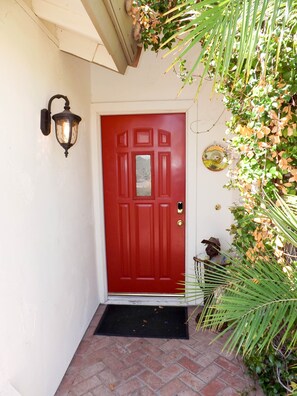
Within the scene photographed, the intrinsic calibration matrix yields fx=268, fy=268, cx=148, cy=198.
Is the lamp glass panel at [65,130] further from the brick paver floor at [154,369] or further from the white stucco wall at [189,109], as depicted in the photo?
the brick paver floor at [154,369]

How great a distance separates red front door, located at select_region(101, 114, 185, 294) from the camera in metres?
2.66

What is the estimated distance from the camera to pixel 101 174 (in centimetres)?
273

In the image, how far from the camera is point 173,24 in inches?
71.0

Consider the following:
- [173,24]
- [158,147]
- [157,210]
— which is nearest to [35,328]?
[157,210]

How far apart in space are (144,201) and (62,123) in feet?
4.39

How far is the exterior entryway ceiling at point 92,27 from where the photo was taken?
4.47 feet

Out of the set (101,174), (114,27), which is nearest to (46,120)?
(114,27)

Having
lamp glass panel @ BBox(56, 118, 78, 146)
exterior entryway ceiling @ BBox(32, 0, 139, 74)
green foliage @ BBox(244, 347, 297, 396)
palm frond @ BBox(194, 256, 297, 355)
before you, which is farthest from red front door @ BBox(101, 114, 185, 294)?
palm frond @ BBox(194, 256, 297, 355)

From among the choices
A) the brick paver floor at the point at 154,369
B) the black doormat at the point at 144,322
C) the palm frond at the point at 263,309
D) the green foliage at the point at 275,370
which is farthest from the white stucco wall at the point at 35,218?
the green foliage at the point at 275,370

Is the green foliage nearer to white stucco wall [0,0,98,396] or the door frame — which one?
the door frame

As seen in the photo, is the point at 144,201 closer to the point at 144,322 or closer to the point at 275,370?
the point at 144,322

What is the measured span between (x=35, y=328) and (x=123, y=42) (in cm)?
191

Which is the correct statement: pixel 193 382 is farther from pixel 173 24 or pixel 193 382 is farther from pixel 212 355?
pixel 173 24

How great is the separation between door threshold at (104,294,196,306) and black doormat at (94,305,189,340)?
70mm
